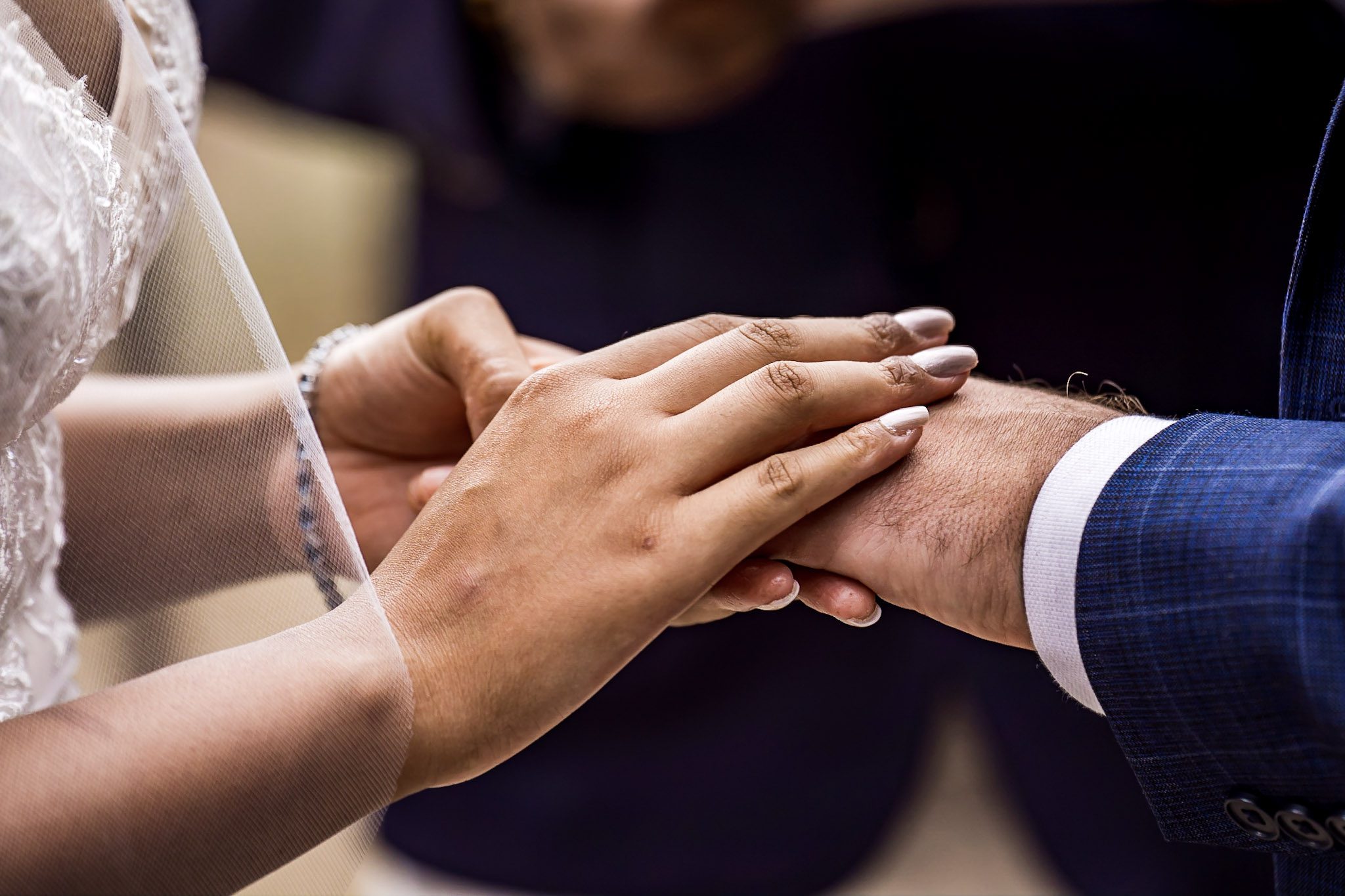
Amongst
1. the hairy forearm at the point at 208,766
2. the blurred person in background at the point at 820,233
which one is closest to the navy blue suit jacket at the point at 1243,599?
the hairy forearm at the point at 208,766

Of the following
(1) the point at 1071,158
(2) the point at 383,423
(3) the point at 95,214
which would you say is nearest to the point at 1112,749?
(1) the point at 1071,158

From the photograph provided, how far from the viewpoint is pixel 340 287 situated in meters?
2.34

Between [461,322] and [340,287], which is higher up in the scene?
[461,322]

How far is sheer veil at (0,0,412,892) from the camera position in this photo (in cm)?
62

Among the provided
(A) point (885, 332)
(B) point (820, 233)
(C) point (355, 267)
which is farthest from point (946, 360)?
(C) point (355, 267)

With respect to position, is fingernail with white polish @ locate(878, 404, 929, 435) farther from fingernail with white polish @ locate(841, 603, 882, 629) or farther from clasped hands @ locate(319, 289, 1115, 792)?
fingernail with white polish @ locate(841, 603, 882, 629)

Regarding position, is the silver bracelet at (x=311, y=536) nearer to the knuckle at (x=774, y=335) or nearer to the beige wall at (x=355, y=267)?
the knuckle at (x=774, y=335)

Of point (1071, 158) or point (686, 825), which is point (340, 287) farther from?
point (1071, 158)

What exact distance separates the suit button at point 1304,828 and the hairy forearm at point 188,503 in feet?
1.87

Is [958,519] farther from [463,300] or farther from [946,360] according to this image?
[463,300]

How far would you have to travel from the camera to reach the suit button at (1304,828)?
58 centimetres

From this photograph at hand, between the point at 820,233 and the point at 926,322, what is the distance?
2.87ft

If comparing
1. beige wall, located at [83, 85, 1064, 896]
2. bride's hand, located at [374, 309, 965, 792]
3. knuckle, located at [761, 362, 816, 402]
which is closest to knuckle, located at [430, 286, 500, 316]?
bride's hand, located at [374, 309, 965, 792]

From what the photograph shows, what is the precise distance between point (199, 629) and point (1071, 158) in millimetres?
1328
